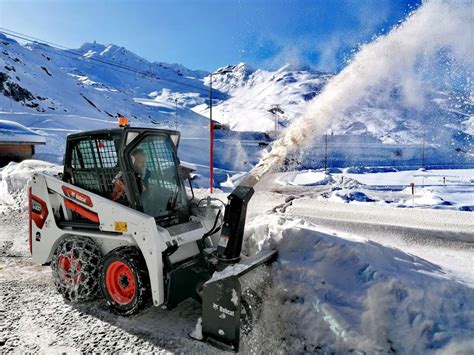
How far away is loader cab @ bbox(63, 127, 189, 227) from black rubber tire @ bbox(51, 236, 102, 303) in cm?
77

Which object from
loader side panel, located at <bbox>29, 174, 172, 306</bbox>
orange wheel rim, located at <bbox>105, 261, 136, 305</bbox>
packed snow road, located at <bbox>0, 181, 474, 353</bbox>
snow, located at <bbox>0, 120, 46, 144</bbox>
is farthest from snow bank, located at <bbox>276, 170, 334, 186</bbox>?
orange wheel rim, located at <bbox>105, 261, 136, 305</bbox>

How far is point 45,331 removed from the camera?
13.2 feet

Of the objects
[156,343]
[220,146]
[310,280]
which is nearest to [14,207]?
[156,343]

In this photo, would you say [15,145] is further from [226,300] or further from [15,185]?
[226,300]

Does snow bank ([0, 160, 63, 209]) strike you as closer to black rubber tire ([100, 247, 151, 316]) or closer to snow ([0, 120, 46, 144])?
black rubber tire ([100, 247, 151, 316])

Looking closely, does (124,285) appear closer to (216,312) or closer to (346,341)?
(216,312)

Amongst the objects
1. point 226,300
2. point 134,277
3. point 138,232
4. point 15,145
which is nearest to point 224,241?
point 226,300

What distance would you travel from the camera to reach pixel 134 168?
4441mm

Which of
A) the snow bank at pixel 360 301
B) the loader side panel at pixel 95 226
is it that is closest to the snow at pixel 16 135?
the loader side panel at pixel 95 226

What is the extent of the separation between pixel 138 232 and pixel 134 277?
21.4 inches

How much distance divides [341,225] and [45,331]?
6580 millimetres

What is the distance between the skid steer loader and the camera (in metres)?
3.89

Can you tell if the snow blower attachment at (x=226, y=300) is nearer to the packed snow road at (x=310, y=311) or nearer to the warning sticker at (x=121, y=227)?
the packed snow road at (x=310, y=311)

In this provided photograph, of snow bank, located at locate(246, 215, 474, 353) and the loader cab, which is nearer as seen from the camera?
snow bank, located at locate(246, 215, 474, 353)
